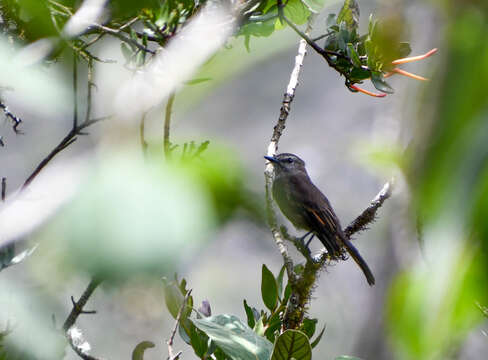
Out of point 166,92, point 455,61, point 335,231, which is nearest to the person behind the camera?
point 455,61

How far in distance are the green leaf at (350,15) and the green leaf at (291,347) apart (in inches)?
37.7

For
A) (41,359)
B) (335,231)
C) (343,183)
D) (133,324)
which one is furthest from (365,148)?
(343,183)

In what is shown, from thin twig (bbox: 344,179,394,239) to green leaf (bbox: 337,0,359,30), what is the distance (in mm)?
552

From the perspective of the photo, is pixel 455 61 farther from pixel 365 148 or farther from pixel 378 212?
pixel 378 212

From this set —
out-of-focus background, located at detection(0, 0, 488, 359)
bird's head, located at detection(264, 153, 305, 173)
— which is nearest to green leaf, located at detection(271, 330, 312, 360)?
out-of-focus background, located at detection(0, 0, 488, 359)

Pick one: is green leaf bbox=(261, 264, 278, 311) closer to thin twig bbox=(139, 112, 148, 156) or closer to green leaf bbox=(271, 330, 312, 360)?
green leaf bbox=(271, 330, 312, 360)

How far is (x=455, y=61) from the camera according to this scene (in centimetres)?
31

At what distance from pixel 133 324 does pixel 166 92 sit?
235 mm

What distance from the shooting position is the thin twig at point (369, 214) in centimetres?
199

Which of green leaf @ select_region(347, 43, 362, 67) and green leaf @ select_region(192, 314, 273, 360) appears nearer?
green leaf @ select_region(192, 314, 273, 360)

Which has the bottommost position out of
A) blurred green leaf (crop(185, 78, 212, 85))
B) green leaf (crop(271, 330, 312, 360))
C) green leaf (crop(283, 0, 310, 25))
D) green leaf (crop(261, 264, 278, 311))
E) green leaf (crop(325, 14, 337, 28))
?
green leaf (crop(261, 264, 278, 311))

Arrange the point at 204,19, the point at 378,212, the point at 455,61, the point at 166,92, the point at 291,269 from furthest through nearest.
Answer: the point at 378,212 < the point at 291,269 < the point at 204,19 < the point at 166,92 < the point at 455,61

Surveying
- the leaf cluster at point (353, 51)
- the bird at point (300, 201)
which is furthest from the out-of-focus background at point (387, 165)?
the bird at point (300, 201)

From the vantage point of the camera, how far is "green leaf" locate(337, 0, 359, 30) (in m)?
1.78
